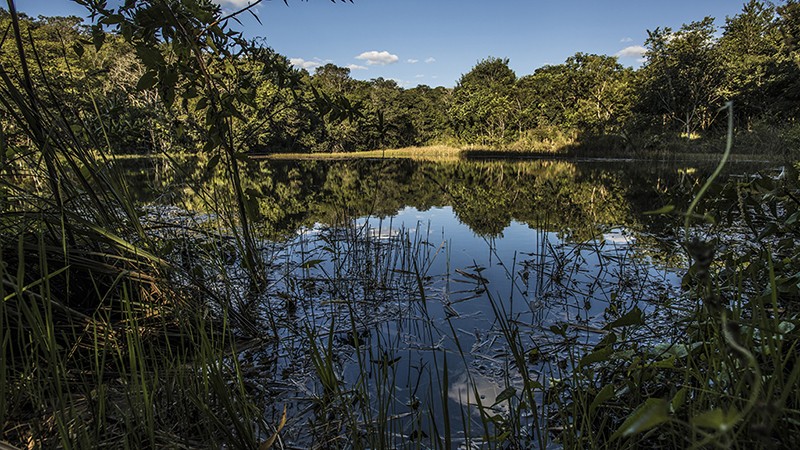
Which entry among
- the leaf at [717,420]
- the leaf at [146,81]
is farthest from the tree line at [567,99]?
the leaf at [717,420]

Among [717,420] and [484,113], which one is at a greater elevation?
[484,113]

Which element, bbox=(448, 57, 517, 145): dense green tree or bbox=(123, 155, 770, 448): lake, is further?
bbox=(448, 57, 517, 145): dense green tree

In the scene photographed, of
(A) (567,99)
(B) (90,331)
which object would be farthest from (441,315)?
(A) (567,99)

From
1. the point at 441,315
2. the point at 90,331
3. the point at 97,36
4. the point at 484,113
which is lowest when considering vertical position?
the point at 441,315

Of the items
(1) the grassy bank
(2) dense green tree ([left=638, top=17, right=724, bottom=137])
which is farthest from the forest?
(2) dense green tree ([left=638, top=17, right=724, bottom=137])

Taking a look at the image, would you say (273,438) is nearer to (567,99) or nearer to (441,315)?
(441,315)

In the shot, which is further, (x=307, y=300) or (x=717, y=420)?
(x=307, y=300)

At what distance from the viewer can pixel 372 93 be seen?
50688 mm

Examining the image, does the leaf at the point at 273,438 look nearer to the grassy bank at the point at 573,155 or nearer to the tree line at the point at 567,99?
the tree line at the point at 567,99

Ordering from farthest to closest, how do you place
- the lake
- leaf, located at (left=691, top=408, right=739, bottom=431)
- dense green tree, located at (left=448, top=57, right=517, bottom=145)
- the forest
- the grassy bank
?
dense green tree, located at (left=448, top=57, right=517, bottom=145) < the grassy bank < the lake < the forest < leaf, located at (left=691, top=408, right=739, bottom=431)

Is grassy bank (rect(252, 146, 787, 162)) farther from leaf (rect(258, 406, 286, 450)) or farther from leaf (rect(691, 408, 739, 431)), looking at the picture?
leaf (rect(691, 408, 739, 431))

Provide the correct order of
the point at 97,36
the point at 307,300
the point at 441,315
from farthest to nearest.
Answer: the point at 307,300
the point at 441,315
the point at 97,36

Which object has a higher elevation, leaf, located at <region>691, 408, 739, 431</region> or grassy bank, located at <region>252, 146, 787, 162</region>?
grassy bank, located at <region>252, 146, 787, 162</region>

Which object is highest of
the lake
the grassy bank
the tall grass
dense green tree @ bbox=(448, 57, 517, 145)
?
dense green tree @ bbox=(448, 57, 517, 145)
